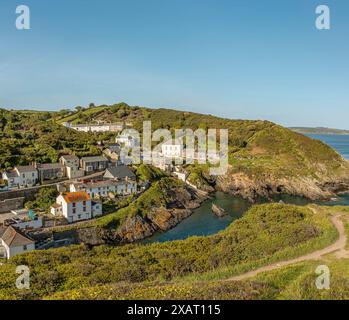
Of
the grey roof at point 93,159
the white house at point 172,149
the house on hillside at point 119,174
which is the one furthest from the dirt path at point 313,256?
the white house at point 172,149

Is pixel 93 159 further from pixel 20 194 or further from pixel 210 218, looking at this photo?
pixel 210 218

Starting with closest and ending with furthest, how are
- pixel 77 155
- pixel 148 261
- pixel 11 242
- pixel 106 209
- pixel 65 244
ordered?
pixel 148 261 → pixel 11 242 → pixel 65 244 → pixel 106 209 → pixel 77 155

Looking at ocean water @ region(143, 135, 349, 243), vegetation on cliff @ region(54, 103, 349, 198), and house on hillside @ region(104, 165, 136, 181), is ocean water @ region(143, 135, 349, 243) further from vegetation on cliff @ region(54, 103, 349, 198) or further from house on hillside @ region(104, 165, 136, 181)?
house on hillside @ region(104, 165, 136, 181)

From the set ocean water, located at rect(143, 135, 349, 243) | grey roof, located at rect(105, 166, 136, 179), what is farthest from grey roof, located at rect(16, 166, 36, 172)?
ocean water, located at rect(143, 135, 349, 243)

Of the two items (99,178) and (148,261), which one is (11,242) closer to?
(148,261)

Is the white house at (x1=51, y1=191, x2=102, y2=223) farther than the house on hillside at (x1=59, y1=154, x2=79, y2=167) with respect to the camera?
No

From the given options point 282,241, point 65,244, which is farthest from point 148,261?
point 65,244

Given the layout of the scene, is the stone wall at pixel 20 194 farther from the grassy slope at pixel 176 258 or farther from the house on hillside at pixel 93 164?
the grassy slope at pixel 176 258
